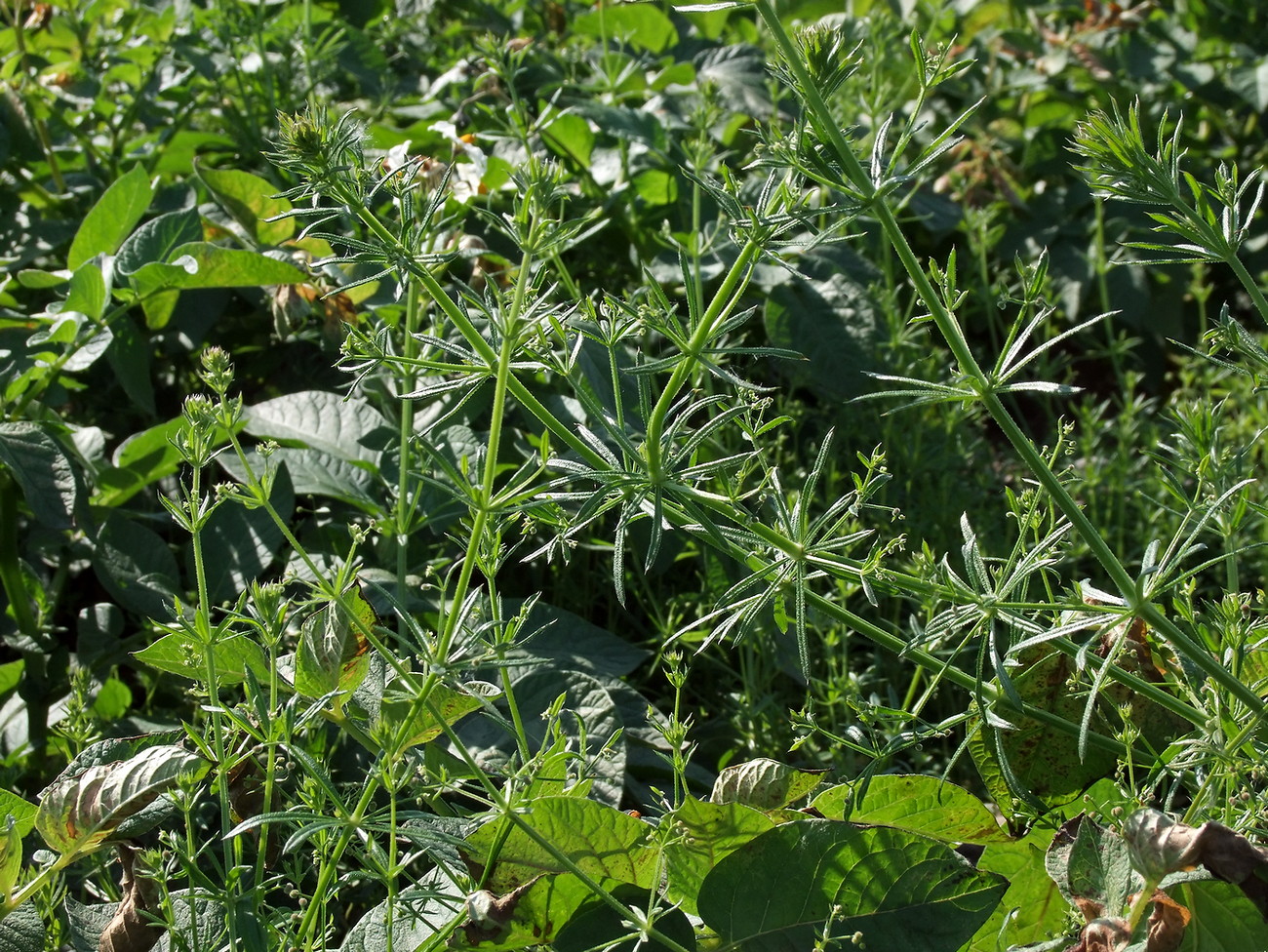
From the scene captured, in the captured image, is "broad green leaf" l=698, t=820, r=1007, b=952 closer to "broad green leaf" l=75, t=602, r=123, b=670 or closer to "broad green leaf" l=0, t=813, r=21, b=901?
"broad green leaf" l=0, t=813, r=21, b=901

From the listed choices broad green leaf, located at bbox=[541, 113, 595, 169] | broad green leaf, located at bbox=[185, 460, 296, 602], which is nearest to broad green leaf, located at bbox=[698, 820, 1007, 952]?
broad green leaf, located at bbox=[185, 460, 296, 602]

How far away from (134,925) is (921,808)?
71 cm

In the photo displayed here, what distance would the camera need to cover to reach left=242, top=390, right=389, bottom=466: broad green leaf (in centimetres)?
157

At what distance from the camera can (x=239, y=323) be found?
6.70 ft

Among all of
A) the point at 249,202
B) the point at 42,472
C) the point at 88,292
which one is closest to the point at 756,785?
the point at 42,472

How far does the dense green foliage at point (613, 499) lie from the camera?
0.91 m

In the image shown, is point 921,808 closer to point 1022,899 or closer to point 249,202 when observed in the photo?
point 1022,899

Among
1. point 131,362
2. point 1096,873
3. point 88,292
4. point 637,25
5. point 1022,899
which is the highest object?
point 637,25

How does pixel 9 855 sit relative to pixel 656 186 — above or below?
below

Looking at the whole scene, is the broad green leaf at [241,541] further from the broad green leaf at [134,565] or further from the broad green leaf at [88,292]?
the broad green leaf at [88,292]

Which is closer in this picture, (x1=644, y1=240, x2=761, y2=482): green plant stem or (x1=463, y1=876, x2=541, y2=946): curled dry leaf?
(x1=644, y1=240, x2=761, y2=482): green plant stem

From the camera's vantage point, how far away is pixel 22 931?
104 centimetres

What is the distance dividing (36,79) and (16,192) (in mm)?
222

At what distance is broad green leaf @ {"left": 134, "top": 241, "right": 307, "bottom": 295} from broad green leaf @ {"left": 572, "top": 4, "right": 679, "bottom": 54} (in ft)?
3.31
